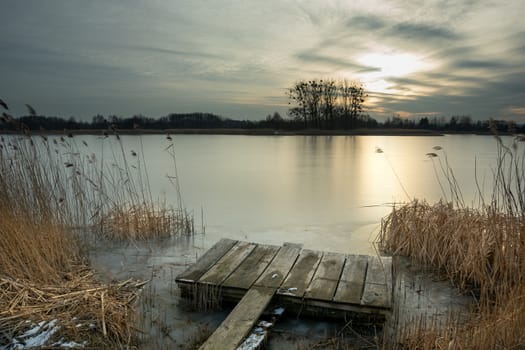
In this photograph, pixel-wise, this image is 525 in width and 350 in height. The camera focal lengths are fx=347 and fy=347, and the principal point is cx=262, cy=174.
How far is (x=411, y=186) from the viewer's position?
9.48 m

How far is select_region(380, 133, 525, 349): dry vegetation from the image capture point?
2061 mm

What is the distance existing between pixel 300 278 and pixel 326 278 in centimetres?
21

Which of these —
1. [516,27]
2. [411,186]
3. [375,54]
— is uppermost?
[375,54]

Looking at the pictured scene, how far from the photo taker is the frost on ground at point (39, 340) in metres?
2.07

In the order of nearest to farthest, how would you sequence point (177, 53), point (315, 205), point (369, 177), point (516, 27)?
point (315, 205)
point (516, 27)
point (369, 177)
point (177, 53)

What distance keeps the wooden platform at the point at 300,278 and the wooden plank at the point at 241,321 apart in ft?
0.37

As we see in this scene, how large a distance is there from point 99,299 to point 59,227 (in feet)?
5.28

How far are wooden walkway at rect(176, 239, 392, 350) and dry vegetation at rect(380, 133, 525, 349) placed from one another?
40 centimetres

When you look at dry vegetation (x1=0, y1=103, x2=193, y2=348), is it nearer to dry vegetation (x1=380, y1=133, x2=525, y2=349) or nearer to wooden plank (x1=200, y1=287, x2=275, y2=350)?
wooden plank (x1=200, y1=287, x2=275, y2=350)

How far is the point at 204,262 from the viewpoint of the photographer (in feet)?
10.3

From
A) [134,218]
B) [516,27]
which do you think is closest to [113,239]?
[134,218]

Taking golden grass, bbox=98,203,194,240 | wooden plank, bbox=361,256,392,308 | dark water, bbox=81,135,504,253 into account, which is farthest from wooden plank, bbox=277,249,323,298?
golden grass, bbox=98,203,194,240

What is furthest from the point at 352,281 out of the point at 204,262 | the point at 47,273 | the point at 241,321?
the point at 47,273

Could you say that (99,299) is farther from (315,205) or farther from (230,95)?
(230,95)
